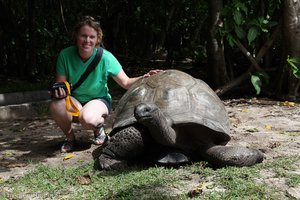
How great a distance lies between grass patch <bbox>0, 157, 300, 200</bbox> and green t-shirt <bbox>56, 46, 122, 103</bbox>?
890mm

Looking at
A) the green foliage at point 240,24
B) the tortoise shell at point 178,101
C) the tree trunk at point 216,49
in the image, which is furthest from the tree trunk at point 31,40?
the tortoise shell at point 178,101

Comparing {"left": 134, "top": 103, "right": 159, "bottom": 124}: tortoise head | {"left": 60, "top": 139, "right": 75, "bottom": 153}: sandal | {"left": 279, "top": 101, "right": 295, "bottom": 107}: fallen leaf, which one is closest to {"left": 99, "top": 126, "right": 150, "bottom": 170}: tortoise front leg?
{"left": 134, "top": 103, "right": 159, "bottom": 124}: tortoise head

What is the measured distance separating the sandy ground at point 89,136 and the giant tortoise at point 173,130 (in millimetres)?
450

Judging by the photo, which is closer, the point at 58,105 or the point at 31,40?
the point at 58,105

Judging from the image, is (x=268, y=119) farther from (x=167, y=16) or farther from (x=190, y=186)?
(x=167, y=16)

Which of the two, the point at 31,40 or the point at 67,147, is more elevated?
the point at 31,40

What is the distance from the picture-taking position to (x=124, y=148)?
331 cm

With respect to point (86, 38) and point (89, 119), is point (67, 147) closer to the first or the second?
point (89, 119)

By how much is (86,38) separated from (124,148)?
43.6 inches

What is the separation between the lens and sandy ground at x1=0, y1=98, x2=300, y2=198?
12.2ft

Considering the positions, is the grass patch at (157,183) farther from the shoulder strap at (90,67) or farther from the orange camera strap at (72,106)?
the shoulder strap at (90,67)

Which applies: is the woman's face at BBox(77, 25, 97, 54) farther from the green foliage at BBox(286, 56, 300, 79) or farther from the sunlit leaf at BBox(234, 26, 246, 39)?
the green foliage at BBox(286, 56, 300, 79)

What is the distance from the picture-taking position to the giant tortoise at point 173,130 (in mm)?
3162

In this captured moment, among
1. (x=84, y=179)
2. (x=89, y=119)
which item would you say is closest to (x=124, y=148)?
(x=84, y=179)
